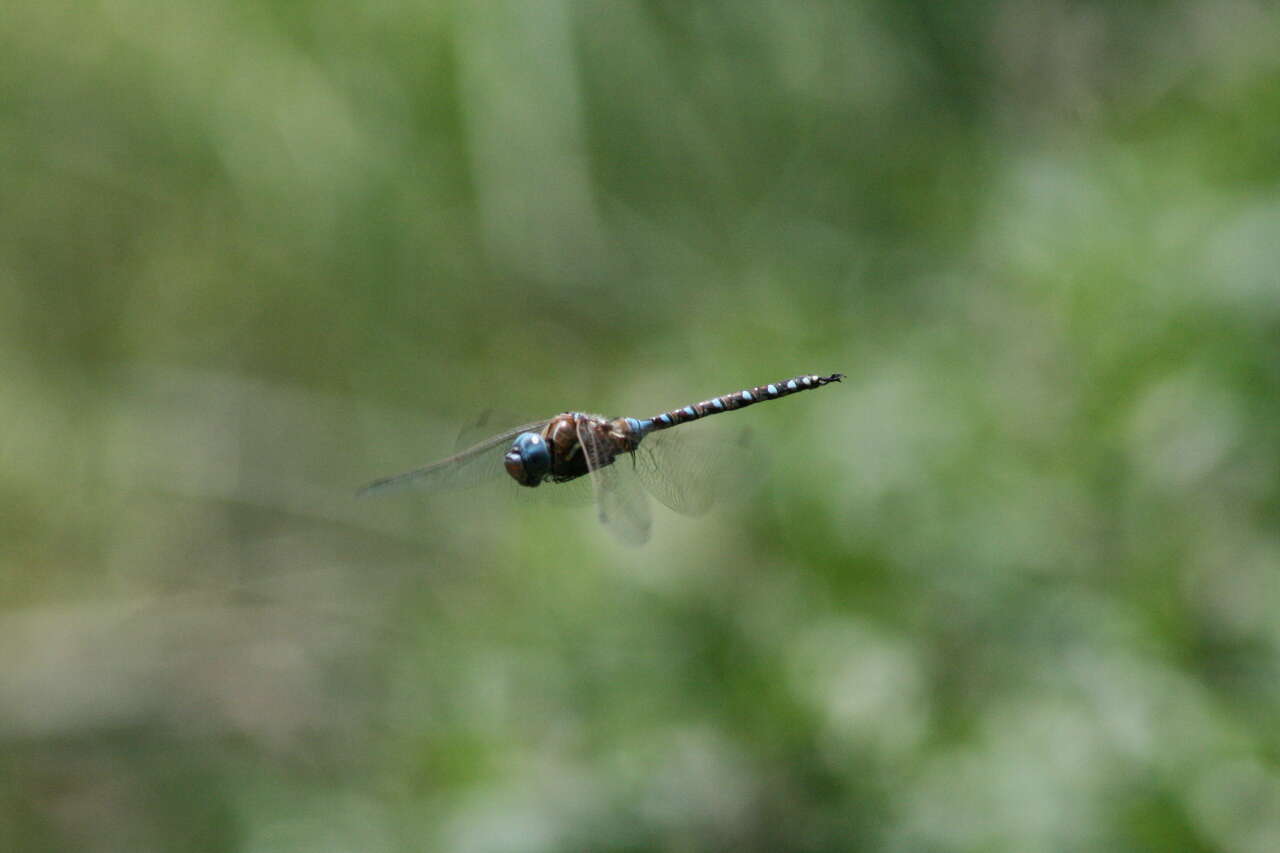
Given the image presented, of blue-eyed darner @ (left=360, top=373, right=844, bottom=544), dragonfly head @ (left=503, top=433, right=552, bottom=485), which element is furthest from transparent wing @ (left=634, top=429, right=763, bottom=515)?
dragonfly head @ (left=503, top=433, right=552, bottom=485)

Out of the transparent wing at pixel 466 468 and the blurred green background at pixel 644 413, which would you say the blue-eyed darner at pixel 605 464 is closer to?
the transparent wing at pixel 466 468

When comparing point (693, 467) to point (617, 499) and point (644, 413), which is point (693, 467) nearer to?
point (617, 499)

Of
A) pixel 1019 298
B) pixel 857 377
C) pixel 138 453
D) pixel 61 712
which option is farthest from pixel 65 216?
pixel 1019 298

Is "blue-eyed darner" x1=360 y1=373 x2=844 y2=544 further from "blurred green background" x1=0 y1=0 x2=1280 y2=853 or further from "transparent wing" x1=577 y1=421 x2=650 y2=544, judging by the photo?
"blurred green background" x1=0 y1=0 x2=1280 y2=853

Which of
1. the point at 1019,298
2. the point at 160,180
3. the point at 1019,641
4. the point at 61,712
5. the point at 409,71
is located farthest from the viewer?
the point at 160,180

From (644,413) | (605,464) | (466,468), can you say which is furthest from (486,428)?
(644,413)

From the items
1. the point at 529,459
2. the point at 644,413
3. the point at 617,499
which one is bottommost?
the point at 617,499

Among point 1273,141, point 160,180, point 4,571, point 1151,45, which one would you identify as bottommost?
point 1273,141

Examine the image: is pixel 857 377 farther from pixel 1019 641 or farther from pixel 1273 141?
pixel 1273 141
